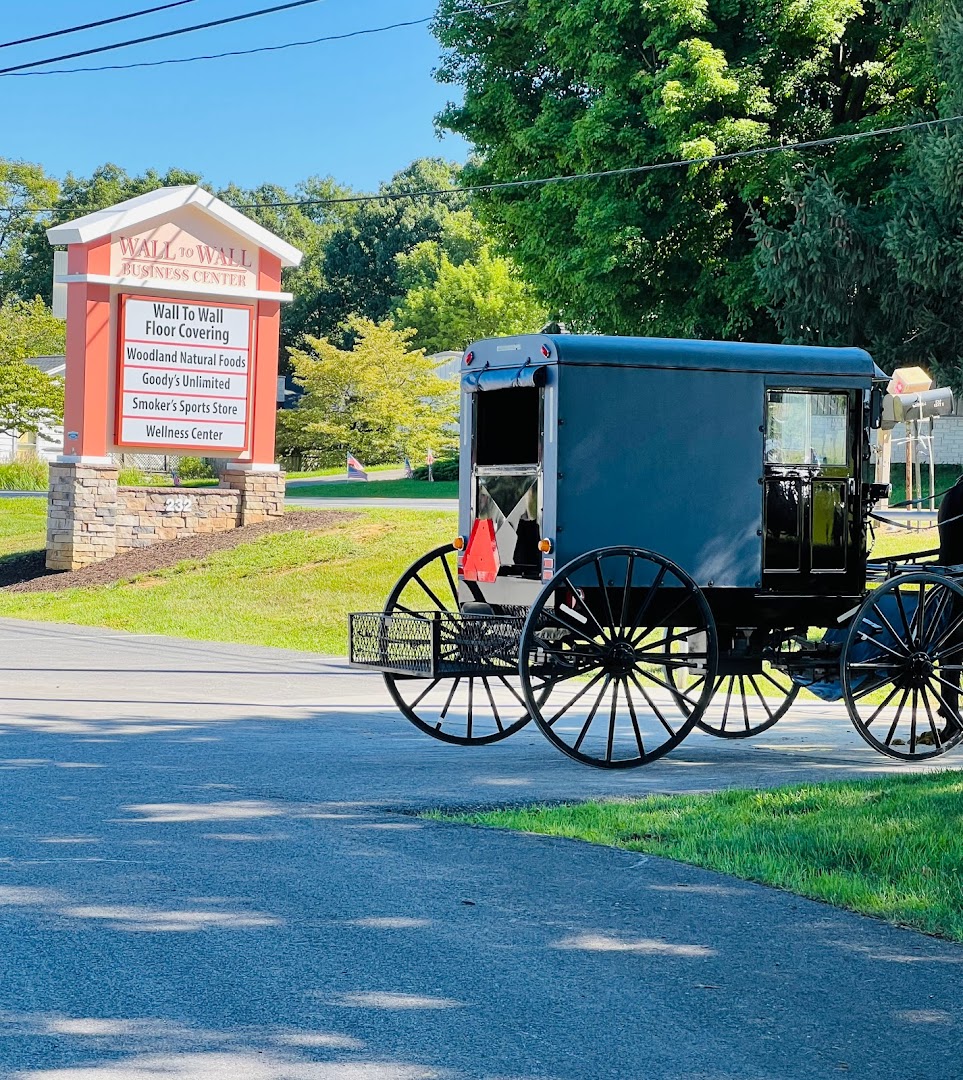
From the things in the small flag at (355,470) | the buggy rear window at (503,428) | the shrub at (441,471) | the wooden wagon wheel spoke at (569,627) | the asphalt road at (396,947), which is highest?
the shrub at (441,471)

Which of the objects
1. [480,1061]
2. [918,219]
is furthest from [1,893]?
[918,219]

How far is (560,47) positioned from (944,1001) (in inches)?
1386

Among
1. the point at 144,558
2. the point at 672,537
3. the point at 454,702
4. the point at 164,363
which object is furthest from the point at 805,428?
the point at 164,363

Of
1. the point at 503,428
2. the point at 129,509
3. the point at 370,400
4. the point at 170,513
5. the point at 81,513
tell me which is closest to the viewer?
the point at 503,428

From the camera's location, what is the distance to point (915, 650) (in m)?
10.8

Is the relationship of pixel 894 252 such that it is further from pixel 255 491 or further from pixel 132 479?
pixel 132 479

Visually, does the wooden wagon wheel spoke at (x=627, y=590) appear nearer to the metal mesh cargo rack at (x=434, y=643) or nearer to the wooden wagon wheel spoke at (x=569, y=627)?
the wooden wagon wheel spoke at (x=569, y=627)

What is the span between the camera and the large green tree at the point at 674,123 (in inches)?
1345

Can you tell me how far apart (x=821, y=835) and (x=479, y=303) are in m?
65.2

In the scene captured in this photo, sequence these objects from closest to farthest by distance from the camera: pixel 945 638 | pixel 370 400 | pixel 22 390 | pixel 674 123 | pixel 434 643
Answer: pixel 434 643
pixel 945 638
pixel 674 123
pixel 22 390
pixel 370 400

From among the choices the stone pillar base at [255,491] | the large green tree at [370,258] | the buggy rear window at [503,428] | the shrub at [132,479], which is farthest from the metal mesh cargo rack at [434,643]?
the large green tree at [370,258]

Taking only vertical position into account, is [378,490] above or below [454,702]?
above

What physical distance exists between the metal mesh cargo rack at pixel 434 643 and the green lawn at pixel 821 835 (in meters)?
2.06

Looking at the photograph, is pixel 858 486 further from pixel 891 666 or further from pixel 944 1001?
pixel 944 1001
